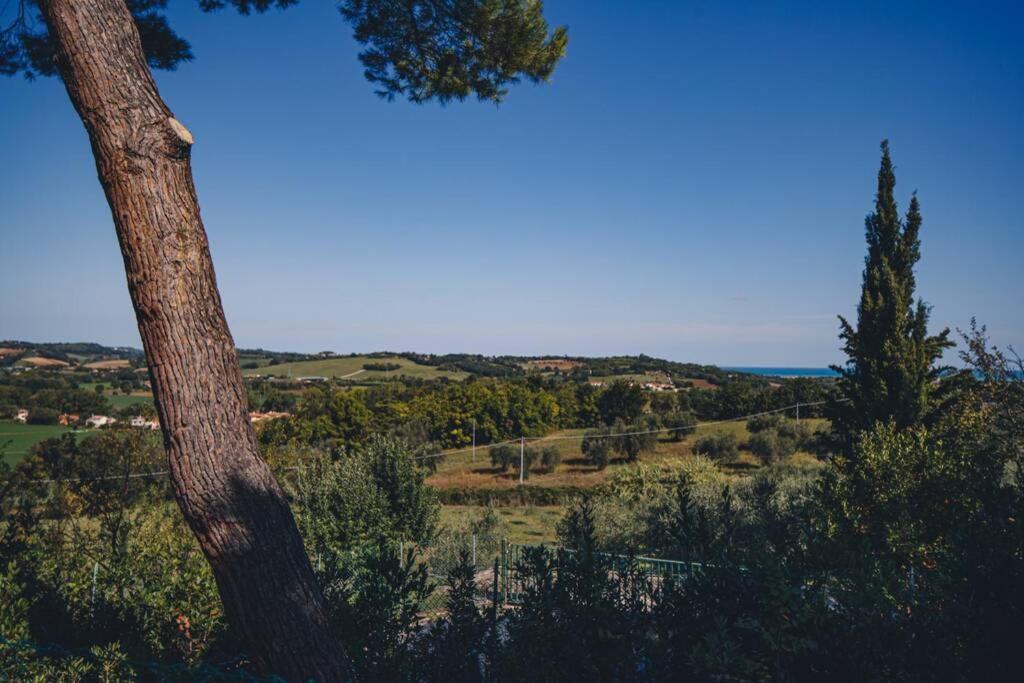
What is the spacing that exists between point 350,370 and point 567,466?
52065 mm

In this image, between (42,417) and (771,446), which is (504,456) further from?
(42,417)

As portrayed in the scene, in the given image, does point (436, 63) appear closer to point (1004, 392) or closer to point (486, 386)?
point (1004, 392)

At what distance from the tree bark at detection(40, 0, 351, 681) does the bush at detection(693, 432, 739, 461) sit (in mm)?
34573

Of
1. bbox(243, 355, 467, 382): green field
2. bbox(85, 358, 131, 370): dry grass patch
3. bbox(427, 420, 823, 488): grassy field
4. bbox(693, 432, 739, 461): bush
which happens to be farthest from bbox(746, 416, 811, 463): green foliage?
bbox(243, 355, 467, 382): green field

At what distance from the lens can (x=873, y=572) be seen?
8.35 ft

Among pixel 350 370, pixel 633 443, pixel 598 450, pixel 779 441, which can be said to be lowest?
pixel 598 450

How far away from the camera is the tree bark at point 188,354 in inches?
102

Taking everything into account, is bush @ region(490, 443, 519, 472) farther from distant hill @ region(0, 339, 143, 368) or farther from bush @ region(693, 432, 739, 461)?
distant hill @ region(0, 339, 143, 368)

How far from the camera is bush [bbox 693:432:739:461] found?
116ft

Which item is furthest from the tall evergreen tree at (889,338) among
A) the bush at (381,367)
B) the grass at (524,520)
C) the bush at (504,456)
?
the bush at (381,367)

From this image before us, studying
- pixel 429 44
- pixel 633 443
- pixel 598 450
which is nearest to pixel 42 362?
pixel 598 450

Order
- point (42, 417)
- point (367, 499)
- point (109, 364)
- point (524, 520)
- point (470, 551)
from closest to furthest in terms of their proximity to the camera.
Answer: point (470, 551) → point (367, 499) → point (42, 417) → point (524, 520) → point (109, 364)

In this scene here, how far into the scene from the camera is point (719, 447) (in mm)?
35781

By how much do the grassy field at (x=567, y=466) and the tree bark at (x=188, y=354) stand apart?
27439 millimetres
